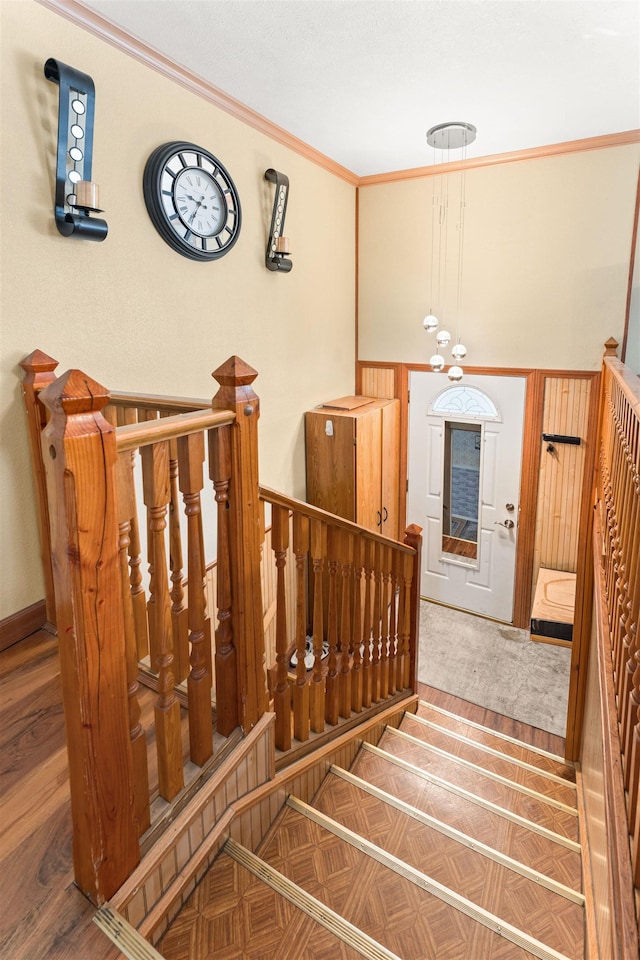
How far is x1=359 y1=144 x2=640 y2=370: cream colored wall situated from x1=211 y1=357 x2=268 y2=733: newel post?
11.7 feet

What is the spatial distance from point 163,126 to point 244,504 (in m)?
2.33

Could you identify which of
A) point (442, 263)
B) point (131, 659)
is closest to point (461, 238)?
point (442, 263)

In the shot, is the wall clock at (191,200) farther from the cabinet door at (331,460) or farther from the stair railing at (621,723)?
the stair railing at (621,723)

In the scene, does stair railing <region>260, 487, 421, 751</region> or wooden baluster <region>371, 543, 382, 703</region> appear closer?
stair railing <region>260, 487, 421, 751</region>

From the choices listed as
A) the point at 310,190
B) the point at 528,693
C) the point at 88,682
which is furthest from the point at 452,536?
the point at 88,682

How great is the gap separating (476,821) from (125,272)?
2.95 meters

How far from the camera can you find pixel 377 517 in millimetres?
4934

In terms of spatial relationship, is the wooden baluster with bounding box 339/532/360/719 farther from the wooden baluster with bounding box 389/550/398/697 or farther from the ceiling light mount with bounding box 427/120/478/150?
the ceiling light mount with bounding box 427/120/478/150

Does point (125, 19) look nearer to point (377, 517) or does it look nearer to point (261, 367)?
point (261, 367)

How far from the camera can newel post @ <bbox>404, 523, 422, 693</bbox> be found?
3256 mm

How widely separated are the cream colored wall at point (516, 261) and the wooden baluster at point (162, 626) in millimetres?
3929

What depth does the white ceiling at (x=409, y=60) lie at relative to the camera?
2506mm

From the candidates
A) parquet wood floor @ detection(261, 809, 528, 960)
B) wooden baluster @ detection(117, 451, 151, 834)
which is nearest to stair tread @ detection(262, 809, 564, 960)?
parquet wood floor @ detection(261, 809, 528, 960)

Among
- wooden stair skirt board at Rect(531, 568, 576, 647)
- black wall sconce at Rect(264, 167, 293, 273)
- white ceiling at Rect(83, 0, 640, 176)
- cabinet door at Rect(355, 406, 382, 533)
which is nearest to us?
white ceiling at Rect(83, 0, 640, 176)
